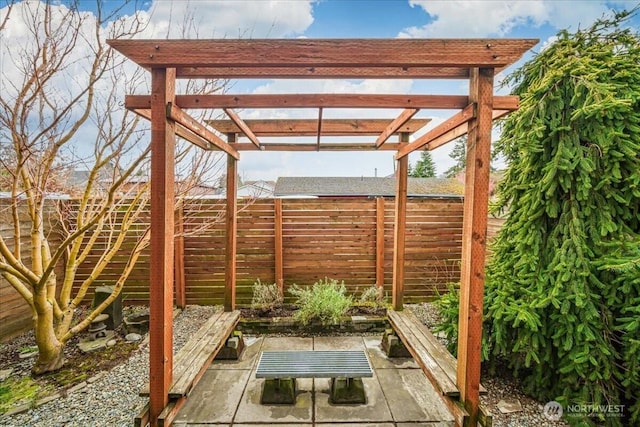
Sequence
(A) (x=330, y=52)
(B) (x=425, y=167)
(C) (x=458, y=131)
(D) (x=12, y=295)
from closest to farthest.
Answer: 1. (A) (x=330, y=52)
2. (C) (x=458, y=131)
3. (D) (x=12, y=295)
4. (B) (x=425, y=167)

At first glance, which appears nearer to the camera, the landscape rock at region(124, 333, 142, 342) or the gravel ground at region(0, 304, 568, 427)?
the gravel ground at region(0, 304, 568, 427)

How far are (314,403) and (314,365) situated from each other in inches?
11.9

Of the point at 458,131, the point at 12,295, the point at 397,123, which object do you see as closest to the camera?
the point at 458,131

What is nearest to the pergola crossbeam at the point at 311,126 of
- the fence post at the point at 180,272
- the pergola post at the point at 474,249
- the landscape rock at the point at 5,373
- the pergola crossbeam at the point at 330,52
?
the pergola post at the point at 474,249

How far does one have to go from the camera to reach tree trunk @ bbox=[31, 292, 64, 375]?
9.37 ft

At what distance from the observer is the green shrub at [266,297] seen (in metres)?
4.19

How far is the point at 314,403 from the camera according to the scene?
2439 millimetres

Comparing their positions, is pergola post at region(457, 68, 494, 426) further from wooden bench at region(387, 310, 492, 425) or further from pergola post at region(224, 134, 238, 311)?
pergola post at region(224, 134, 238, 311)

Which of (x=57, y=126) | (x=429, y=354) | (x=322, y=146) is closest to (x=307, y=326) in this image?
(x=429, y=354)

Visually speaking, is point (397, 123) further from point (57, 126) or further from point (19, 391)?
point (19, 391)

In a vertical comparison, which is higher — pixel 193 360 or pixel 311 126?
pixel 311 126

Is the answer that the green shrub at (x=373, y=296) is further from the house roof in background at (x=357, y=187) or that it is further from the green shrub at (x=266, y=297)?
the house roof in background at (x=357, y=187)

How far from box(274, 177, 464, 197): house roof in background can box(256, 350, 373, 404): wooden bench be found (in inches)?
441

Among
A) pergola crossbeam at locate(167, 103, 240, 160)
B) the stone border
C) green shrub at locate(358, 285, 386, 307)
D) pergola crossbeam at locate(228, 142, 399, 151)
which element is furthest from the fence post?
green shrub at locate(358, 285, 386, 307)
